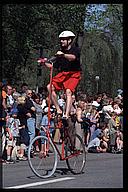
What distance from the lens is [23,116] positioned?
1391cm

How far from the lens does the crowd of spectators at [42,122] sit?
1298cm

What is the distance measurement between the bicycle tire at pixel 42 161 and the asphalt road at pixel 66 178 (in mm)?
111

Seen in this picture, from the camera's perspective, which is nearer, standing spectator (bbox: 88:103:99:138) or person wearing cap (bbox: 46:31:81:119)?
person wearing cap (bbox: 46:31:81:119)

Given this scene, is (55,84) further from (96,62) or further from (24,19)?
(96,62)

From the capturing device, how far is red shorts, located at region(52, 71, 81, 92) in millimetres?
9422

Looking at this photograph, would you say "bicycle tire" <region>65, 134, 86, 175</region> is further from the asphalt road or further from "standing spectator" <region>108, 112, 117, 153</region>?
"standing spectator" <region>108, 112, 117, 153</region>

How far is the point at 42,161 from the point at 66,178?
523 millimetres

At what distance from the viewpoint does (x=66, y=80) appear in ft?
31.1

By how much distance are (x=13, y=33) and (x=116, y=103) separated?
9985mm

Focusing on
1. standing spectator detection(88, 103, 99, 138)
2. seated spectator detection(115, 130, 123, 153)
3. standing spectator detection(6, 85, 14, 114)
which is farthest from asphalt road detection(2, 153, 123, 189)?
standing spectator detection(88, 103, 99, 138)

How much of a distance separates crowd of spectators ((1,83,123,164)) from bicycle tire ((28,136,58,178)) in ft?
0.49

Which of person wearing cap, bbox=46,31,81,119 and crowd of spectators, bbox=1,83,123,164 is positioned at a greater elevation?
person wearing cap, bbox=46,31,81,119

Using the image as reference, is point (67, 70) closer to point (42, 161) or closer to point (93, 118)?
→ point (42, 161)

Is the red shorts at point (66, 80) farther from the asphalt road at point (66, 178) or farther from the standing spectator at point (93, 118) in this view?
the standing spectator at point (93, 118)
